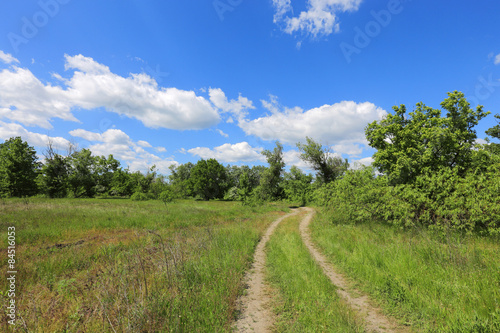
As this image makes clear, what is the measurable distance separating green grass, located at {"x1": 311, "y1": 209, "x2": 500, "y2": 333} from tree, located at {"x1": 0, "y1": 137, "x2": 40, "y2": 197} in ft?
240

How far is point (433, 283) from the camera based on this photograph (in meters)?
5.54

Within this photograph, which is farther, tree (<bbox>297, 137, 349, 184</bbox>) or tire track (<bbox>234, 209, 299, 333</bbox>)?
tree (<bbox>297, 137, 349, 184</bbox>)

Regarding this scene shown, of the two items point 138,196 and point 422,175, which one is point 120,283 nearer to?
point 422,175

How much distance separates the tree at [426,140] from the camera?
596 inches

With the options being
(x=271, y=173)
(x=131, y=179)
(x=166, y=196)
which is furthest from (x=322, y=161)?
(x=131, y=179)

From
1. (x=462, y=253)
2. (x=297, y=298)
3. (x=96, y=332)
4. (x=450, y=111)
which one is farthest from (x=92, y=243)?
(x=450, y=111)

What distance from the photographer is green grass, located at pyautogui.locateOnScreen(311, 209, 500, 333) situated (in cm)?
424

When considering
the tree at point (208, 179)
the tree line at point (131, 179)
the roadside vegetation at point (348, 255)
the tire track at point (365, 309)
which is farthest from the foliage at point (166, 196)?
the tire track at point (365, 309)

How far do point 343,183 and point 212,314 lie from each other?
16.0 metres

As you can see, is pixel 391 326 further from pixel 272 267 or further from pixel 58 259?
pixel 58 259

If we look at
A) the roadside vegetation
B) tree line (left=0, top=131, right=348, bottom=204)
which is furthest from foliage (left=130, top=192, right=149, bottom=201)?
the roadside vegetation

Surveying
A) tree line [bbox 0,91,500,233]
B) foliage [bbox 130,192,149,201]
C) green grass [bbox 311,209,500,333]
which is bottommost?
foliage [bbox 130,192,149,201]

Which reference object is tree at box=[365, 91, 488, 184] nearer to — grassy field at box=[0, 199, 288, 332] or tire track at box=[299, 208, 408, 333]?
tire track at box=[299, 208, 408, 333]

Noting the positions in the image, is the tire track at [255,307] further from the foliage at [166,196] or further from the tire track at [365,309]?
the foliage at [166,196]
